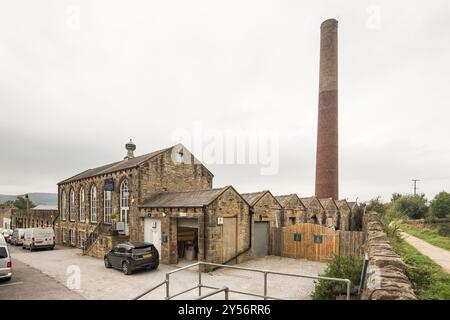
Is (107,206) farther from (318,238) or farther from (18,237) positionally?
(318,238)

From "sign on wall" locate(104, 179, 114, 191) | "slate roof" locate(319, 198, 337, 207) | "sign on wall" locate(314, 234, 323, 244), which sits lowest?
"sign on wall" locate(314, 234, 323, 244)

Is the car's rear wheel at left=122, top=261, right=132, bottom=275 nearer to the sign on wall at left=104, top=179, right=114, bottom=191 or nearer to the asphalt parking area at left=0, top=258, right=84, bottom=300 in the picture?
the asphalt parking area at left=0, top=258, right=84, bottom=300

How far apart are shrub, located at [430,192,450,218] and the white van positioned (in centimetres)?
5147

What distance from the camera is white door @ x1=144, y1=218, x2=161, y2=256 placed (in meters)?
17.2

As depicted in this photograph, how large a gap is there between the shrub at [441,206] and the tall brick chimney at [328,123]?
2494 cm

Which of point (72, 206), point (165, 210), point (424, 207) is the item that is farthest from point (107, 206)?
point (424, 207)

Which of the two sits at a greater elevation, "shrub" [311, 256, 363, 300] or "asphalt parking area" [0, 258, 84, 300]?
"shrub" [311, 256, 363, 300]

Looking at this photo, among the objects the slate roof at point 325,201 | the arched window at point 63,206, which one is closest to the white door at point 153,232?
the arched window at point 63,206

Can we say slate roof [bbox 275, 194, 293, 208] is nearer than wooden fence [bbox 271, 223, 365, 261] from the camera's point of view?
No

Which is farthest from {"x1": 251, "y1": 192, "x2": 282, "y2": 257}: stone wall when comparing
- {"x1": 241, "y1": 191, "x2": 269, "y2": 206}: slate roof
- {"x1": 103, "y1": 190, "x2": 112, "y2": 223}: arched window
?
{"x1": 103, "y1": 190, "x2": 112, "y2": 223}: arched window

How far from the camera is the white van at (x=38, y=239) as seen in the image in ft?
75.8

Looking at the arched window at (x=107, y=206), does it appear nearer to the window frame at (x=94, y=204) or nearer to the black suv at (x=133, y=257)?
the window frame at (x=94, y=204)
